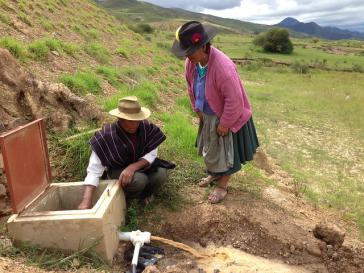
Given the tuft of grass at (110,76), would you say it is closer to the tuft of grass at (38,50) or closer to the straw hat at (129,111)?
the tuft of grass at (38,50)

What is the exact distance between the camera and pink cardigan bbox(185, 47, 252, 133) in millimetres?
4039

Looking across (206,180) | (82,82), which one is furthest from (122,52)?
(206,180)

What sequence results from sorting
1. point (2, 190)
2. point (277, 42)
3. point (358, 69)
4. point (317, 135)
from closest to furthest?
point (2, 190), point (317, 135), point (358, 69), point (277, 42)

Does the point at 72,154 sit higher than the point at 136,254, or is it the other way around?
the point at 72,154

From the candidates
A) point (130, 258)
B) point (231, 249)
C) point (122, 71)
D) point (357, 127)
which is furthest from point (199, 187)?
point (357, 127)

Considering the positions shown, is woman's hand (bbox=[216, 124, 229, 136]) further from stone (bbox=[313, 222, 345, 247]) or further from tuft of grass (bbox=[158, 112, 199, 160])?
tuft of grass (bbox=[158, 112, 199, 160])

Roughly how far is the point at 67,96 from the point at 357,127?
10173 millimetres

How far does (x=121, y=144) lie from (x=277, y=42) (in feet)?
147

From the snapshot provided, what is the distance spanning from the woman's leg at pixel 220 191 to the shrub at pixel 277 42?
143ft

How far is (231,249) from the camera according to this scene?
4125 millimetres

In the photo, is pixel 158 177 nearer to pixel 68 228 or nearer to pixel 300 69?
pixel 68 228

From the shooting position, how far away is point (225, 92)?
161 inches

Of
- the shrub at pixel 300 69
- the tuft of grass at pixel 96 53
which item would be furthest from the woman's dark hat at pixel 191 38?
the shrub at pixel 300 69

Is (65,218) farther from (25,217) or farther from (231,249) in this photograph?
(231,249)
